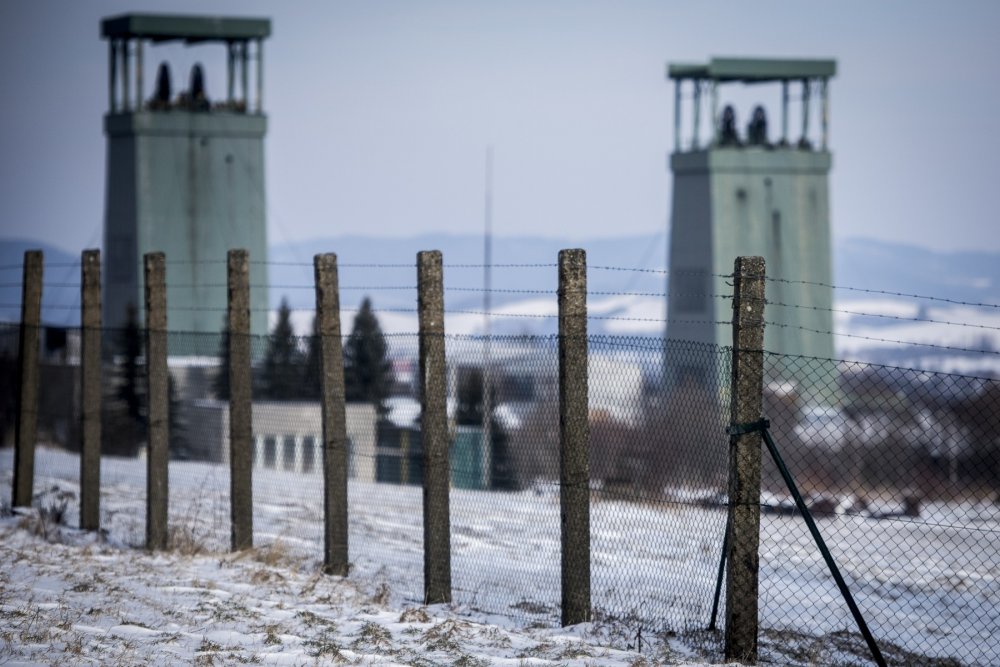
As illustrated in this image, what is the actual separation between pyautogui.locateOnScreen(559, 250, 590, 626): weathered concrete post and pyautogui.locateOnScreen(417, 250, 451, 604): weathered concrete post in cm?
128

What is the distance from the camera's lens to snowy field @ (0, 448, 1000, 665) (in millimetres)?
9016

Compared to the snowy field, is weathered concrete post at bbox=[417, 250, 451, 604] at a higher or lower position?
higher

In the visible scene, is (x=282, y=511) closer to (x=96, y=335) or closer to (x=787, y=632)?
(x=96, y=335)

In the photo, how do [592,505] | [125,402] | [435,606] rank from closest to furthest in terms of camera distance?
[435,606], [592,505], [125,402]

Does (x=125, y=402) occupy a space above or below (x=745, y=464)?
below

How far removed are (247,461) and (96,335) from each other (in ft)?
9.11

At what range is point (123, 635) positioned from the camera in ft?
29.5

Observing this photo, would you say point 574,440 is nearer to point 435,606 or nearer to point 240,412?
point 435,606

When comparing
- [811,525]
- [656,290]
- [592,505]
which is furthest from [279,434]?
[656,290]

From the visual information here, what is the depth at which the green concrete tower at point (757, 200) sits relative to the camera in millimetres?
58219

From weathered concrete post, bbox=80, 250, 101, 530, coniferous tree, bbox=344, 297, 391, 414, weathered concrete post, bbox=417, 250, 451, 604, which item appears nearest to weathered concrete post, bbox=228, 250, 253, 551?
weathered concrete post, bbox=80, 250, 101, 530

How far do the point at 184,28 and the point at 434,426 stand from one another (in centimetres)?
4439

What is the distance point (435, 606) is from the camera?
11.1 metres

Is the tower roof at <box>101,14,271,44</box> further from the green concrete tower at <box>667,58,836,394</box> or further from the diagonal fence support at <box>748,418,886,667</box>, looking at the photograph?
the diagonal fence support at <box>748,418,886,667</box>
